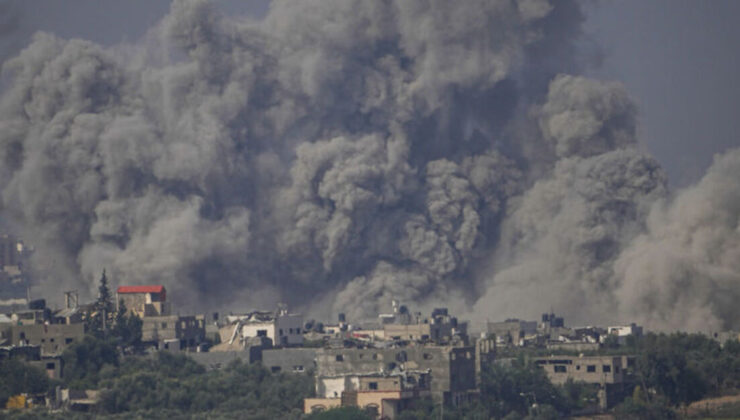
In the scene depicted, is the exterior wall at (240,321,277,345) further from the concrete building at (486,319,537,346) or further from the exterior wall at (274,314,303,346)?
the concrete building at (486,319,537,346)

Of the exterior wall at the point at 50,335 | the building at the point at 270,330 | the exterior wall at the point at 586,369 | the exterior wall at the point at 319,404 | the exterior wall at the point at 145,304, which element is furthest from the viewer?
the exterior wall at the point at 145,304

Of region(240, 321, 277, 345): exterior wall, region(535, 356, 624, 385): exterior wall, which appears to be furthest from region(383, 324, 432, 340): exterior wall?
region(535, 356, 624, 385): exterior wall

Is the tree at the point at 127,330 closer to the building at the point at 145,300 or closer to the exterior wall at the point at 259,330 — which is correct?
the exterior wall at the point at 259,330

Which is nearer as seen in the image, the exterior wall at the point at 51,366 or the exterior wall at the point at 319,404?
the exterior wall at the point at 319,404

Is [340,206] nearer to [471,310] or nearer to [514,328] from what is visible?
[471,310]

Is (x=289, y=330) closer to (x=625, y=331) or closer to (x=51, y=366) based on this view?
(x=51, y=366)

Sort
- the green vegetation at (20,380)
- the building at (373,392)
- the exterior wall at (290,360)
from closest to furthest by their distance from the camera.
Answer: the building at (373,392), the green vegetation at (20,380), the exterior wall at (290,360)

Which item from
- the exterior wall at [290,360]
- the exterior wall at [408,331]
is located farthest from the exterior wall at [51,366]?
the exterior wall at [408,331]
